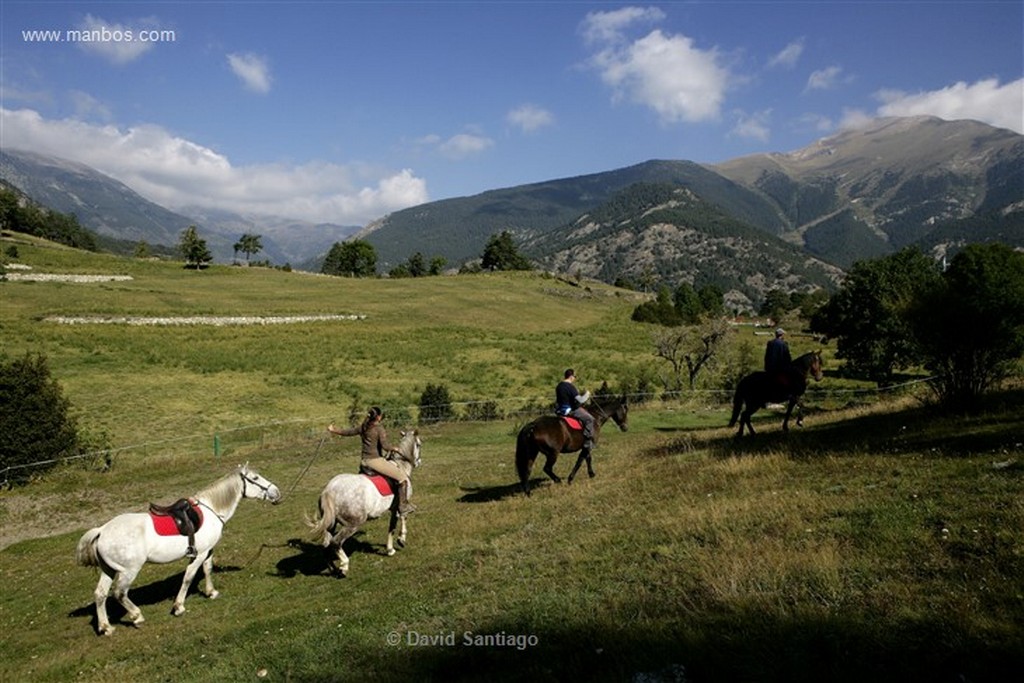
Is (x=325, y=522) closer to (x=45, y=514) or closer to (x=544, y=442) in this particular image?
(x=544, y=442)

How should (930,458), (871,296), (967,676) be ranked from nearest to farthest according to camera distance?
(967,676), (930,458), (871,296)

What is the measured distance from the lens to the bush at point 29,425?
2228cm

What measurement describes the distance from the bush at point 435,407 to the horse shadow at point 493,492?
14459mm

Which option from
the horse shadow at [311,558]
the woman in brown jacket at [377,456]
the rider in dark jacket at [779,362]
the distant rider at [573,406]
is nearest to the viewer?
the horse shadow at [311,558]

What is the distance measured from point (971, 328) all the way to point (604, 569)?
45.5ft

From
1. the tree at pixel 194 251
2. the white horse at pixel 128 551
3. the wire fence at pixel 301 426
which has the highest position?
the tree at pixel 194 251

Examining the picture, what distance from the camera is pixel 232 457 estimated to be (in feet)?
87.4

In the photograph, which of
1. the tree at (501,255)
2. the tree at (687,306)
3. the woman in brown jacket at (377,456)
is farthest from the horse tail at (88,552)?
the tree at (501,255)

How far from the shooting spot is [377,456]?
13.2m

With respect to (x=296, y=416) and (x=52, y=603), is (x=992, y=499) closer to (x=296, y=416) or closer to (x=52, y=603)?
(x=52, y=603)

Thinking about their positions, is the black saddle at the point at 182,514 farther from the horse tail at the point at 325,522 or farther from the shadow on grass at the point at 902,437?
the shadow on grass at the point at 902,437

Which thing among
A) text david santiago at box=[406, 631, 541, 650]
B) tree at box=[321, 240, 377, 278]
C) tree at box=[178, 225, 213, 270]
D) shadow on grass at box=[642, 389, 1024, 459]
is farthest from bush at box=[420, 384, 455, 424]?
tree at box=[321, 240, 377, 278]

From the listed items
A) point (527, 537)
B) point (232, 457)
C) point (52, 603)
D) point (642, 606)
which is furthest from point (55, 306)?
point (642, 606)

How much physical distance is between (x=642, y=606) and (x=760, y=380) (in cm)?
1325
